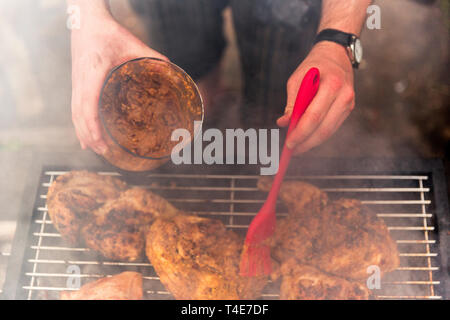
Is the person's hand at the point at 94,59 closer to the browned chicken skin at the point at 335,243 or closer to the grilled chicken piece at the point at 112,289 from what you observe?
the grilled chicken piece at the point at 112,289

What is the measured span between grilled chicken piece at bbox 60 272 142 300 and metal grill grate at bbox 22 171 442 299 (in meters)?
0.06

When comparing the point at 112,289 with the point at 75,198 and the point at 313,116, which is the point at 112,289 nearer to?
the point at 75,198

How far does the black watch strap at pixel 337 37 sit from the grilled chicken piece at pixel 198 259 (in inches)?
30.5

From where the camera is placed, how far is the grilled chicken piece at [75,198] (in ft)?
3.83

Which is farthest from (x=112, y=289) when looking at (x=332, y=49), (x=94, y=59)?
(x=332, y=49)

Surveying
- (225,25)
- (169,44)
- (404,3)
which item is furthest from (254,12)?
(404,3)

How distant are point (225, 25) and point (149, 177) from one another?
1.20 metres

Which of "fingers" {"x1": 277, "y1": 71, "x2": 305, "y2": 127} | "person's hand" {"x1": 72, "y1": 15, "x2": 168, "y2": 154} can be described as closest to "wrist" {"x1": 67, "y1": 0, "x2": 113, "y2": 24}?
"person's hand" {"x1": 72, "y1": 15, "x2": 168, "y2": 154}

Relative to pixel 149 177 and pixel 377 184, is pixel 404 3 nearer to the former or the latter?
pixel 377 184

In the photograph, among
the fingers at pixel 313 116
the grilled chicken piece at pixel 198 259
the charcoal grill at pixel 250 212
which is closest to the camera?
the fingers at pixel 313 116

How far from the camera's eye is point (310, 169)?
4.19 feet

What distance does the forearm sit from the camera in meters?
1.21

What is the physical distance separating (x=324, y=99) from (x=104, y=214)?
0.83m

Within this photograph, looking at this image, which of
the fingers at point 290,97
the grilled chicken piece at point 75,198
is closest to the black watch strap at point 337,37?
the fingers at point 290,97
